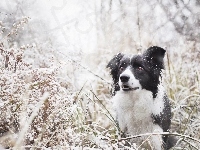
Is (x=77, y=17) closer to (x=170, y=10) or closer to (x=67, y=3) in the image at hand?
(x=67, y=3)

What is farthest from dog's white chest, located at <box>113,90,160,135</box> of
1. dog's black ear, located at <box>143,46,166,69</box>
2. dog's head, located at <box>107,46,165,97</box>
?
dog's black ear, located at <box>143,46,166,69</box>

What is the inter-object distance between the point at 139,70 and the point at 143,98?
352 mm

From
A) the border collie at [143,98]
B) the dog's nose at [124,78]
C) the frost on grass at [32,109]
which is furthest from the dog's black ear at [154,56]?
→ the frost on grass at [32,109]

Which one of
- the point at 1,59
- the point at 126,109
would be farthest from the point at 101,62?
the point at 1,59

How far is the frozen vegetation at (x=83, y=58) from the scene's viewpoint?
2443 mm

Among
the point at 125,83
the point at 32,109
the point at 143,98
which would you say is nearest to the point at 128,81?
the point at 125,83

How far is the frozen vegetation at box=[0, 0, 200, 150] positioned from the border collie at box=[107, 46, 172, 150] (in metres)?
0.24

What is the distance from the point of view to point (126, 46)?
6738 millimetres

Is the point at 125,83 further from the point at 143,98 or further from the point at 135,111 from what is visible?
the point at 135,111

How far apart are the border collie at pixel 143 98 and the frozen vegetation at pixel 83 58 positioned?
0.78 feet

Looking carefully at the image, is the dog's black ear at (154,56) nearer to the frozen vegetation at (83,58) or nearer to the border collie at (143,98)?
the border collie at (143,98)

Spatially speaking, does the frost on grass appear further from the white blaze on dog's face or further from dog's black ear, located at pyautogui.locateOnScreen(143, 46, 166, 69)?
dog's black ear, located at pyautogui.locateOnScreen(143, 46, 166, 69)

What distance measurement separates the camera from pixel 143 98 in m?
3.87

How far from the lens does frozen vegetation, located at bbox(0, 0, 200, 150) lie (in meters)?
2.44
